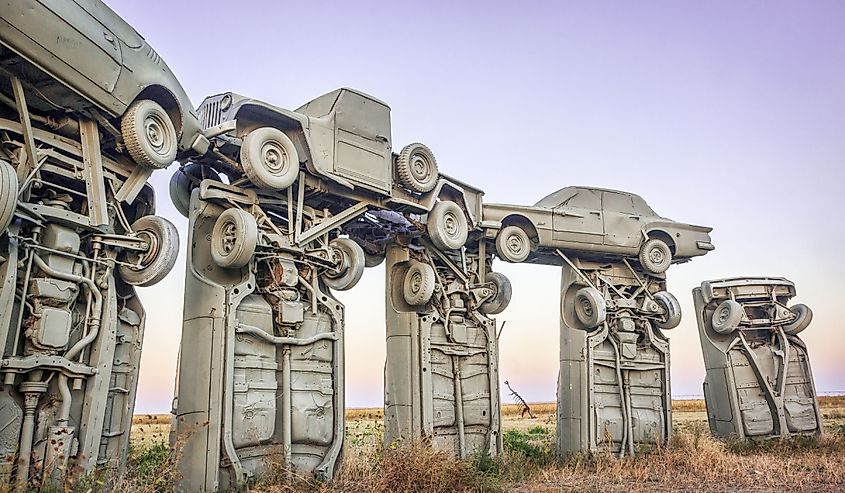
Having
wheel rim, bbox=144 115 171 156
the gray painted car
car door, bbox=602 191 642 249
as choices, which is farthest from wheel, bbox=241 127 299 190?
car door, bbox=602 191 642 249

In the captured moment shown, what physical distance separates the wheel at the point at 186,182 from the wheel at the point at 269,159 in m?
1.10

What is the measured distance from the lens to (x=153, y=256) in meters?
8.68

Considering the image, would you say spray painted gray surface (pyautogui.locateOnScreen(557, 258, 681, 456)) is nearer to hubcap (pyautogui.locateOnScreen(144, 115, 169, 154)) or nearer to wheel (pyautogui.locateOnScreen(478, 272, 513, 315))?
wheel (pyautogui.locateOnScreen(478, 272, 513, 315))

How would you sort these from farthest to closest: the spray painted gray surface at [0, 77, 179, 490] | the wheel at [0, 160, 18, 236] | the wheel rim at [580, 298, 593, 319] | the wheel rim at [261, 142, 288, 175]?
the wheel rim at [580, 298, 593, 319] → the wheel rim at [261, 142, 288, 175] → the spray painted gray surface at [0, 77, 179, 490] → the wheel at [0, 160, 18, 236]

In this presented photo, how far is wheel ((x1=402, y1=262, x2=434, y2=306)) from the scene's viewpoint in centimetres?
1393

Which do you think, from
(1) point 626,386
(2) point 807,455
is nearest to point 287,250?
(1) point 626,386

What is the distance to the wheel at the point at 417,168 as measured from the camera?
13391 millimetres

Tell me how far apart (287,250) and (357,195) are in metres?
1.93

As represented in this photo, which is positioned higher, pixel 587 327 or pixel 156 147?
pixel 156 147

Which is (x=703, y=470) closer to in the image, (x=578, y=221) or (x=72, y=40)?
(x=578, y=221)

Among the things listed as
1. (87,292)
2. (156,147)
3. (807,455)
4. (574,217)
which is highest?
(574,217)

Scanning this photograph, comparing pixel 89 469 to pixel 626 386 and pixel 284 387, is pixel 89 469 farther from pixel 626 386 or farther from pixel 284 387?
pixel 626 386

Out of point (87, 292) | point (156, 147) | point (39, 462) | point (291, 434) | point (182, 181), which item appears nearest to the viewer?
point (39, 462)

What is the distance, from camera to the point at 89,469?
790cm
